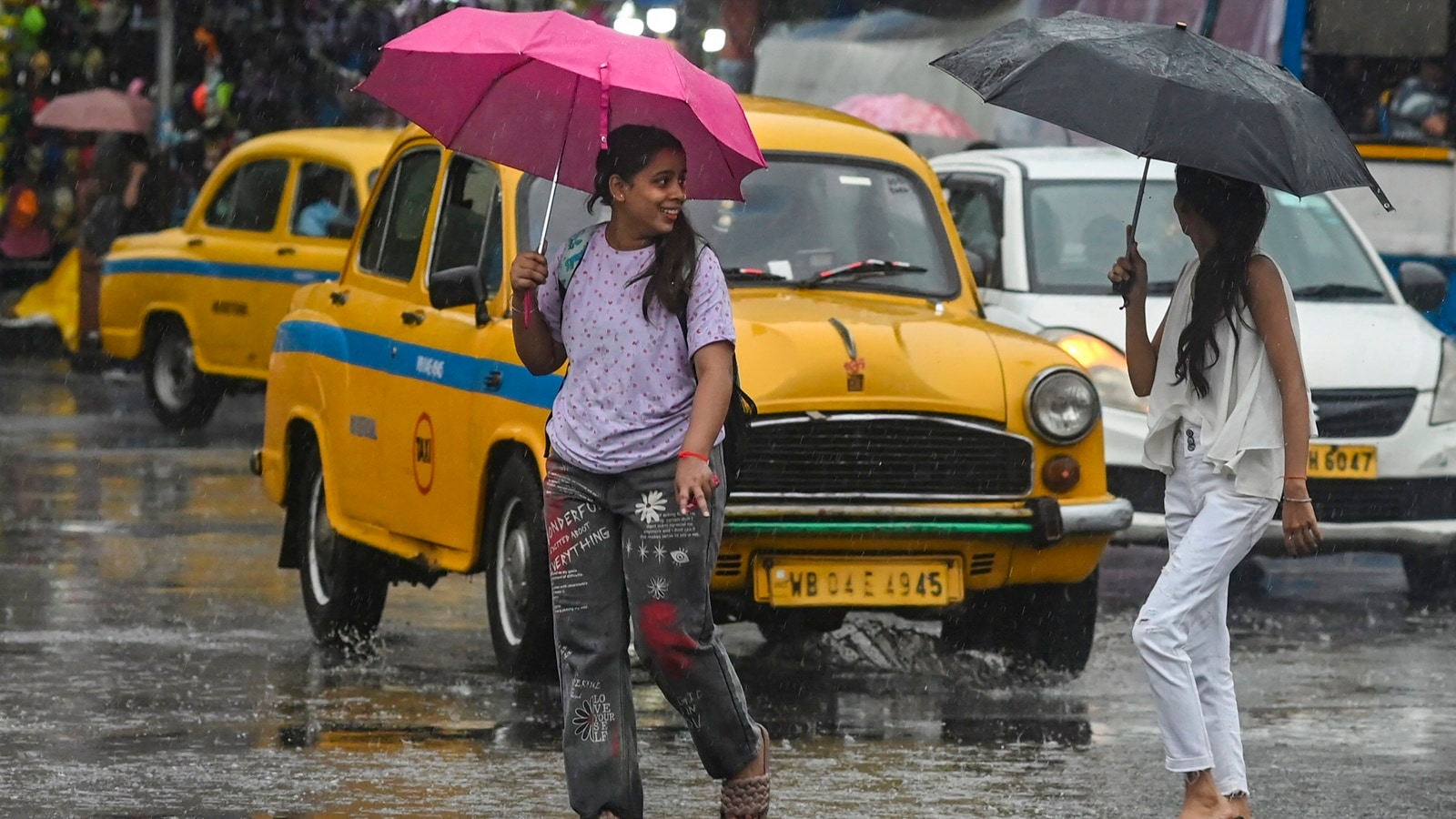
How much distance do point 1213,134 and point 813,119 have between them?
377 cm

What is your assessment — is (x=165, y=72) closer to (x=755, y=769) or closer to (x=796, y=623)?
(x=796, y=623)

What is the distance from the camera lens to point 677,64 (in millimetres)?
5867

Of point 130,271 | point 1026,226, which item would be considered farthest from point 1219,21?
point 130,271

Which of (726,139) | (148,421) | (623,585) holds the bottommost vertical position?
(148,421)

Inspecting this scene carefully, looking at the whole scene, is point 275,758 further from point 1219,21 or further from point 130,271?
point 130,271

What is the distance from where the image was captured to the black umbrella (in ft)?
19.0

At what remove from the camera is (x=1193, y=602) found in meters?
6.10

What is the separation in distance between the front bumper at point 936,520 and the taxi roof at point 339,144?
9.02 meters

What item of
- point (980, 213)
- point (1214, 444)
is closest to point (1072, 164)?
point (980, 213)

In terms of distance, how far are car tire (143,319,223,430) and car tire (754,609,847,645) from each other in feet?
29.3

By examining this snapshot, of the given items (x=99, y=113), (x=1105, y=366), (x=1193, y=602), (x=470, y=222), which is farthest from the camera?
(x=99, y=113)

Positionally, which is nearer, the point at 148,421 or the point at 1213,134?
the point at 1213,134

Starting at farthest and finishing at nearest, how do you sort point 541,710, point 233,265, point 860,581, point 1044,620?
point 233,265
point 1044,620
point 860,581
point 541,710

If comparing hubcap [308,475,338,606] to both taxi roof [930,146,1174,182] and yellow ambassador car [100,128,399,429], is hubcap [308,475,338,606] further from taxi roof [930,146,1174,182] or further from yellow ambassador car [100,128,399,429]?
yellow ambassador car [100,128,399,429]
